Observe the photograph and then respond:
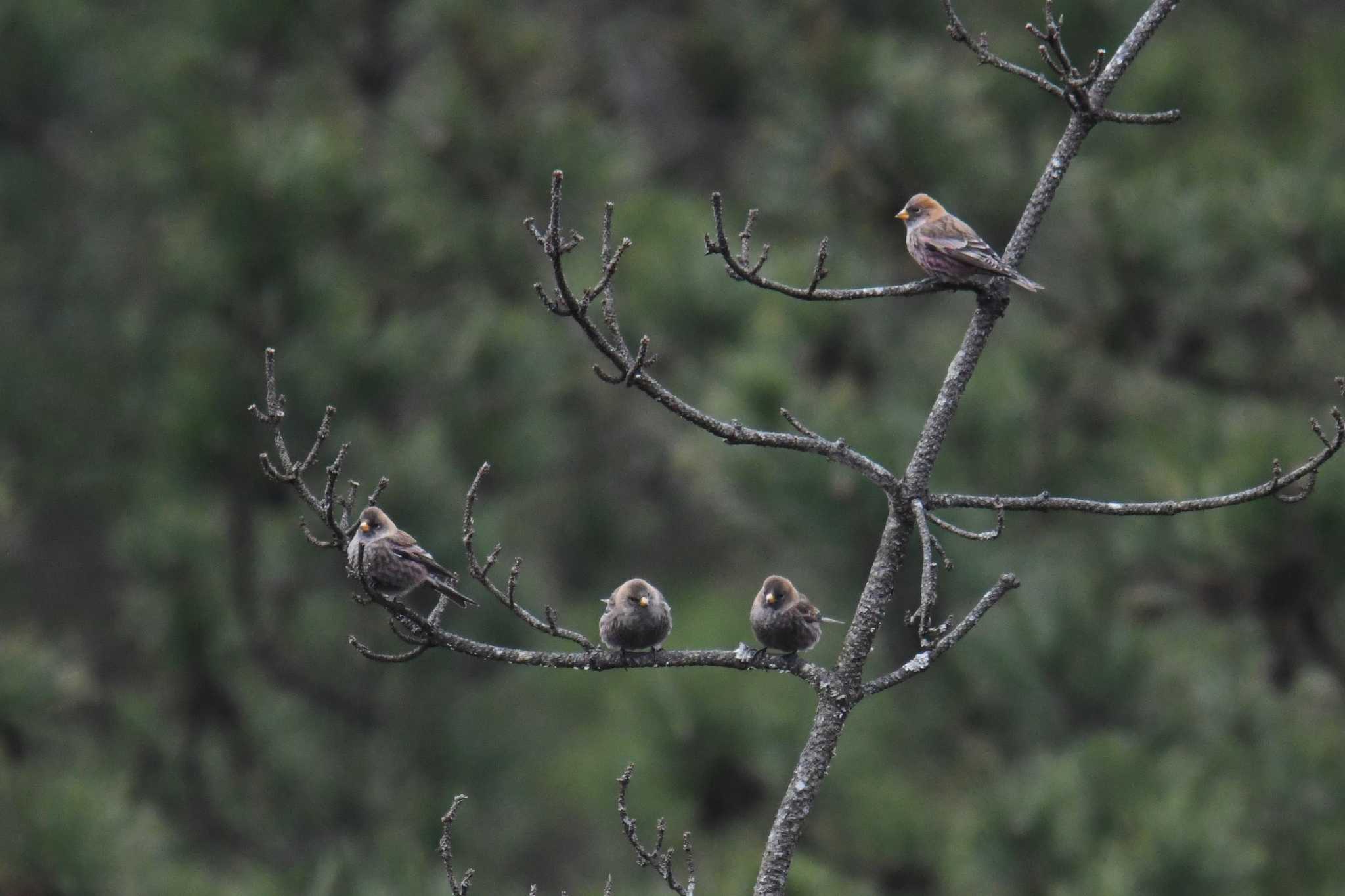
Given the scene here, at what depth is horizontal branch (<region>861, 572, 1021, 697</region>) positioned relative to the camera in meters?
2.75

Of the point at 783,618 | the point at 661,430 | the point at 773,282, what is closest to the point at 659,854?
the point at 773,282

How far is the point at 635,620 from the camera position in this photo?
5.25 m

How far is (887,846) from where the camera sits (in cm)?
797

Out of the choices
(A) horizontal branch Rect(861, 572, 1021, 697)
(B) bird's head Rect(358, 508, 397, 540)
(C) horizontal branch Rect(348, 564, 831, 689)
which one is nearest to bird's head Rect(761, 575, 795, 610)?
(B) bird's head Rect(358, 508, 397, 540)

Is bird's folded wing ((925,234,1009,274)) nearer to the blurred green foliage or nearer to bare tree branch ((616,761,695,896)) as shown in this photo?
the blurred green foliage

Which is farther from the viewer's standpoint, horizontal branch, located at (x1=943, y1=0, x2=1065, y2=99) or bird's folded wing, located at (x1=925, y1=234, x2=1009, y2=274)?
bird's folded wing, located at (x1=925, y1=234, x2=1009, y2=274)

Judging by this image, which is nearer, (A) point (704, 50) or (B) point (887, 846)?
(B) point (887, 846)

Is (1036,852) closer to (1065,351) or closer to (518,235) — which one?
(1065,351)

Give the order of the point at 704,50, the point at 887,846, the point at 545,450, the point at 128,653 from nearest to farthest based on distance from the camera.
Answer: the point at 887,846
the point at 545,450
the point at 128,653
the point at 704,50

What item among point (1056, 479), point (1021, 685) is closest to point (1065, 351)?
point (1056, 479)

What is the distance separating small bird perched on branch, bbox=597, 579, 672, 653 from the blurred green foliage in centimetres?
142

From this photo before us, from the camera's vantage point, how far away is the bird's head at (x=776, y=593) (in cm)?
514

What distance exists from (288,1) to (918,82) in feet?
13.2

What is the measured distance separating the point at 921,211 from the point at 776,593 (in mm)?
1604
